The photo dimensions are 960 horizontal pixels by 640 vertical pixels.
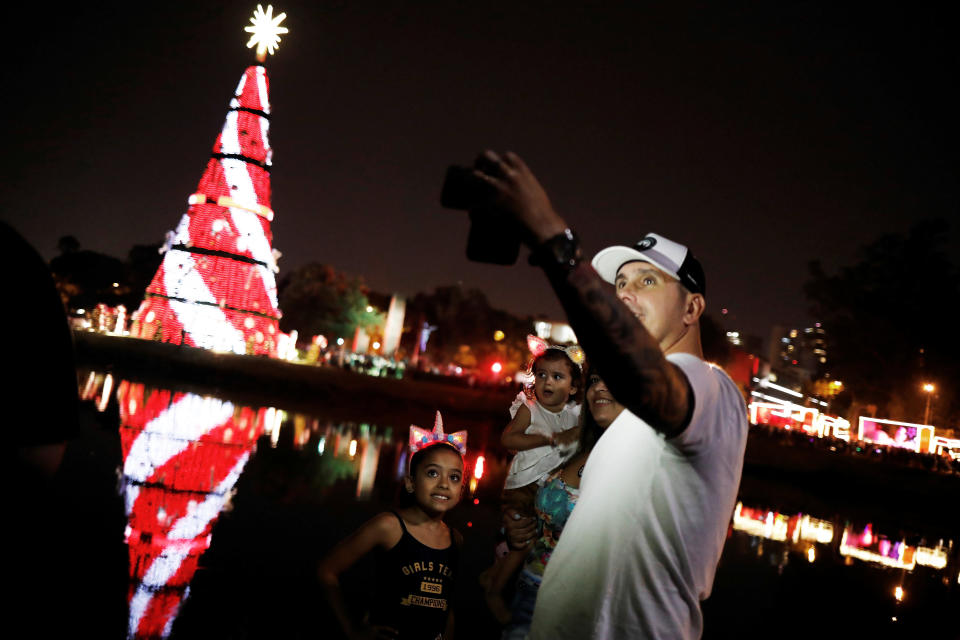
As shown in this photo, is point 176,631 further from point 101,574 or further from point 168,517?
point 168,517

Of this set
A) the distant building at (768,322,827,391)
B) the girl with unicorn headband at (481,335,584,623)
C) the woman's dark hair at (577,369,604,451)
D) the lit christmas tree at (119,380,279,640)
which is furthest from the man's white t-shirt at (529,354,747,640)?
the distant building at (768,322,827,391)

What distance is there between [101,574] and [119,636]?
106cm

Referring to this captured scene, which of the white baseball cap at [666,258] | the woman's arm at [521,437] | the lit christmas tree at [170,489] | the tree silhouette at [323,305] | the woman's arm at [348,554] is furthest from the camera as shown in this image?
the tree silhouette at [323,305]

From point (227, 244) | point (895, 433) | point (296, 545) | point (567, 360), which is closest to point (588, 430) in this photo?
point (567, 360)

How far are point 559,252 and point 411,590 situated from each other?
2296 mm

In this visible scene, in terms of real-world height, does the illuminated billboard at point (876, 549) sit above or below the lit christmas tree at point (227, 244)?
below

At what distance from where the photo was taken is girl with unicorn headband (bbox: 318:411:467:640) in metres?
2.96

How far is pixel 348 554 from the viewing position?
299 centimetres

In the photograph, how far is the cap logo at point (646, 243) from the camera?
1.99 m

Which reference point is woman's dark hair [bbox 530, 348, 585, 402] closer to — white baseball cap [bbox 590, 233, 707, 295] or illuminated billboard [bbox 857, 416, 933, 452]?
white baseball cap [bbox 590, 233, 707, 295]

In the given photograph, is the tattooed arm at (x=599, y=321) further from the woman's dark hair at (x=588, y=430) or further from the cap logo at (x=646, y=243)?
the woman's dark hair at (x=588, y=430)

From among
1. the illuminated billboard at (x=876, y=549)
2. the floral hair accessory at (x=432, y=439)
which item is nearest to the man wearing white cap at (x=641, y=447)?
the floral hair accessory at (x=432, y=439)

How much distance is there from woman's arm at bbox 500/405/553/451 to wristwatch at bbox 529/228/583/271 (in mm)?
2855

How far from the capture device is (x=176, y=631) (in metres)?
3.81
